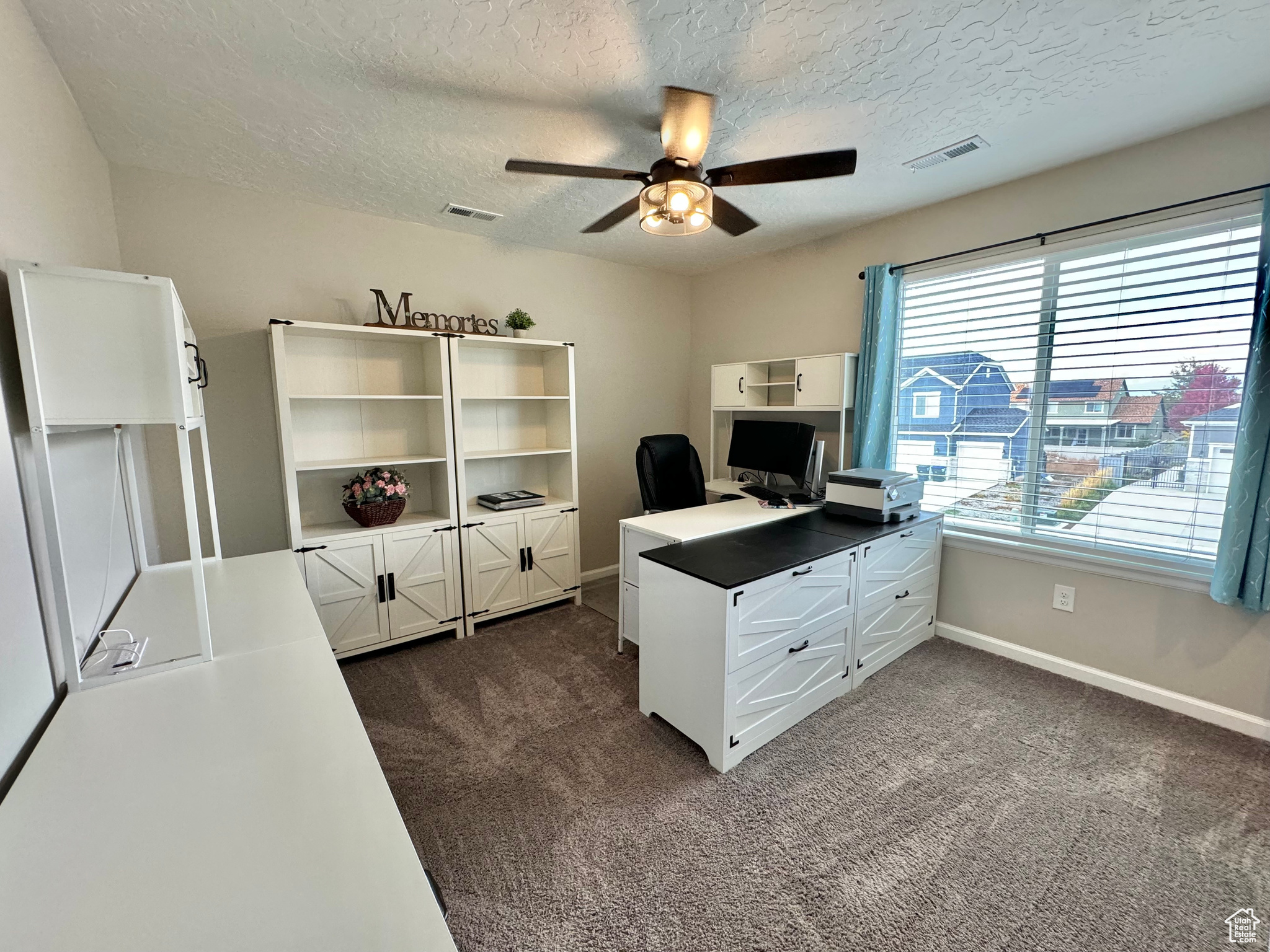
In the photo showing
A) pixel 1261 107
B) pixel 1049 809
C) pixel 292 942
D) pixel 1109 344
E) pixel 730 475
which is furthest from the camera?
pixel 730 475

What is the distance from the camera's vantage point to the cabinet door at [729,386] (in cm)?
369

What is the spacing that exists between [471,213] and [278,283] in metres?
1.11

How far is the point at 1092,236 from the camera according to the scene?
238 cm

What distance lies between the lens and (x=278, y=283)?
106 inches

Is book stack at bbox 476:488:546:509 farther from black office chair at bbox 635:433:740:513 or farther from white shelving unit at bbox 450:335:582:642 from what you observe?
black office chair at bbox 635:433:740:513

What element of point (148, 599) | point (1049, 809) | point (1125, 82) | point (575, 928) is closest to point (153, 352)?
point (148, 599)

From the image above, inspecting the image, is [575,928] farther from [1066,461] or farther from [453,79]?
[1066,461]

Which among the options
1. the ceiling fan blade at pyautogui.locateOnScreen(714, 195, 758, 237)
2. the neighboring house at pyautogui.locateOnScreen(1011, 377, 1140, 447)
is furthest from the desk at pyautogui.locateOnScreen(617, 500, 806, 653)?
the ceiling fan blade at pyautogui.locateOnScreen(714, 195, 758, 237)

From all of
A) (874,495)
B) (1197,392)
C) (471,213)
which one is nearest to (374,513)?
(471,213)

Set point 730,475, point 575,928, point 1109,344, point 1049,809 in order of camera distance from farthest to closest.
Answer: point 730,475 < point 1109,344 < point 1049,809 < point 575,928

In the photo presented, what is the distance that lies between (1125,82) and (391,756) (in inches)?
148

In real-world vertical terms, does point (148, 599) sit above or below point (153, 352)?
below

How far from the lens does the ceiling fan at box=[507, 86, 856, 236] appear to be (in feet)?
5.76

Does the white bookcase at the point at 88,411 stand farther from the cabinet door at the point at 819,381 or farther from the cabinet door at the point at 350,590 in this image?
the cabinet door at the point at 819,381
